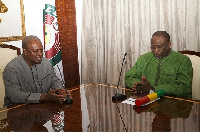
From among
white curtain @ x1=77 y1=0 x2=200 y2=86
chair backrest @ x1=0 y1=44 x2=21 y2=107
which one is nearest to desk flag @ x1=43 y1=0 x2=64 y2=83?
white curtain @ x1=77 y1=0 x2=200 y2=86

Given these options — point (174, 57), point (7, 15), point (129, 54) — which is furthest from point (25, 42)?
point (129, 54)

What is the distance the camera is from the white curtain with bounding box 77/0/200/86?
3.79 m

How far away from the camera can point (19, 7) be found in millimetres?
4074

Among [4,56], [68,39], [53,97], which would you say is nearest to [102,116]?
[53,97]

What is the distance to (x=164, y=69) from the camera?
2.99 meters

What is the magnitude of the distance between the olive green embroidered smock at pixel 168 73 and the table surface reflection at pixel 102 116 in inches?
13.2

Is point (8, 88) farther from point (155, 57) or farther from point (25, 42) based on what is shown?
point (155, 57)

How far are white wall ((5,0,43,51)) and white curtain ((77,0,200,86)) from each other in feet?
2.60

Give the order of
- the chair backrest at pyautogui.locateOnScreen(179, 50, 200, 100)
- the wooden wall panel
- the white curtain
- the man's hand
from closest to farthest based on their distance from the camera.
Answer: the man's hand < the chair backrest at pyautogui.locateOnScreen(179, 50, 200, 100) < the white curtain < the wooden wall panel

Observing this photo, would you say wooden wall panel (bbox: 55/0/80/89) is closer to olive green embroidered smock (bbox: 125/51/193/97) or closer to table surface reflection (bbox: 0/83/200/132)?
olive green embroidered smock (bbox: 125/51/193/97)

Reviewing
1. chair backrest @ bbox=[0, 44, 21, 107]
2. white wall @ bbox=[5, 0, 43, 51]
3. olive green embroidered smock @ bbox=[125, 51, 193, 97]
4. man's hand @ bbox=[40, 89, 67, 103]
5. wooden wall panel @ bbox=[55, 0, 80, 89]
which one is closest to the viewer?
man's hand @ bbox=[40, 89, 67, 103]

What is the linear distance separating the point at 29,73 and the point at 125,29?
195cm

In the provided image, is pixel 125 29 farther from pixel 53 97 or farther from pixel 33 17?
pixel 53 97

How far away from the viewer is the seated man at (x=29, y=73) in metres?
2.67
